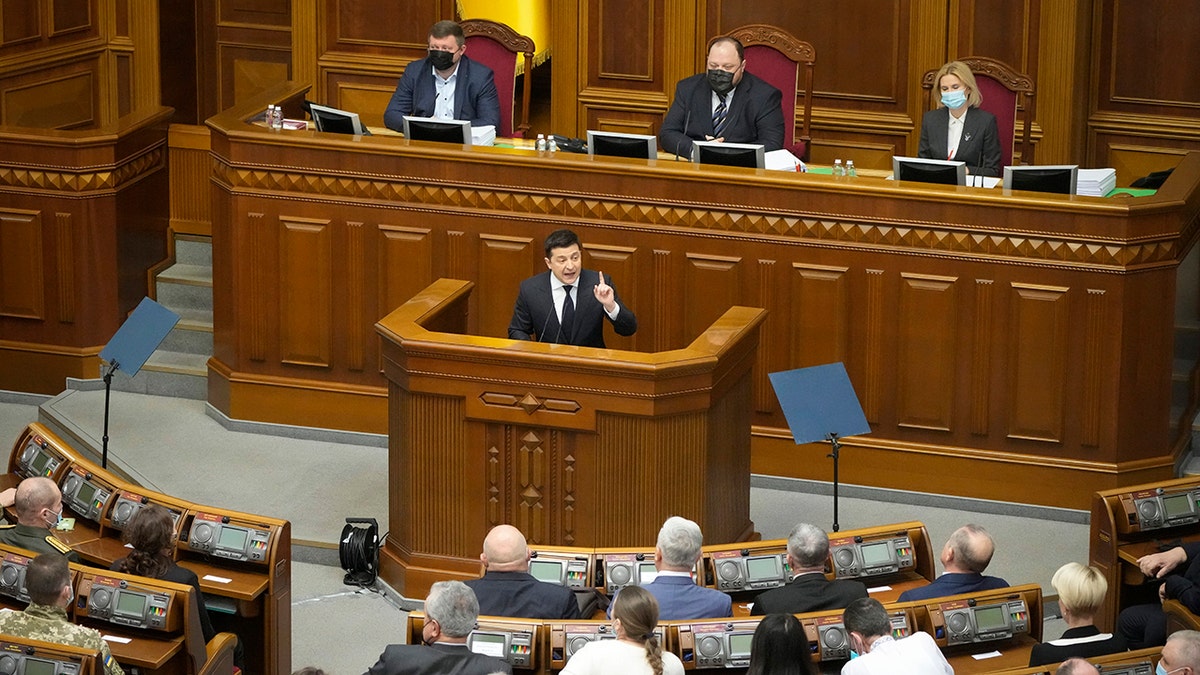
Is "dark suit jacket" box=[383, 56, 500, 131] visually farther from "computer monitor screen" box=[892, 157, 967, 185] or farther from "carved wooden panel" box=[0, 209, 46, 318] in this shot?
"computer monitor screen" box=[892, 157, 967, 185]

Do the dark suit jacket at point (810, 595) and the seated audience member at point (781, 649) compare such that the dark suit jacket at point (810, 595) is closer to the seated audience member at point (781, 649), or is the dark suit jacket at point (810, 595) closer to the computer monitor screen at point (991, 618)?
the computer monitor screen at point (991, 618)

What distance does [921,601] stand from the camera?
5590 mm

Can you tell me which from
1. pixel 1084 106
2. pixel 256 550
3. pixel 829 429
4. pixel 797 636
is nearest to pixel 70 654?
pixel 256 550

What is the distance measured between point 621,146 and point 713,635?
3500 mm

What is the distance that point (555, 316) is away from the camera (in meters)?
7.52

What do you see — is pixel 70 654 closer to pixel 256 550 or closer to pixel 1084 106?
pixel 256 550

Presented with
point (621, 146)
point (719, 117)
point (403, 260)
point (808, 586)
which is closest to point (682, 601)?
point (808, 586)

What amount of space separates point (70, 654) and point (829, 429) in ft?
10.1

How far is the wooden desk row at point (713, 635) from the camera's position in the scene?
532 cm

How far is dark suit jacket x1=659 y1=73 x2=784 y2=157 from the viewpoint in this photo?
884cm

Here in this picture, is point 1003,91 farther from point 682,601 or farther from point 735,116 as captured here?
point 682,601

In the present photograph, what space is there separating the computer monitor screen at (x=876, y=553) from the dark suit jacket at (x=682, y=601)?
31.2 inches

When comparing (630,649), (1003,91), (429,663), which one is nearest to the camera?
(630,649)

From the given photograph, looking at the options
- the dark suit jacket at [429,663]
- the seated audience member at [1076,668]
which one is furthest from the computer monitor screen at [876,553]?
the dark suit jacket at [429,663]
